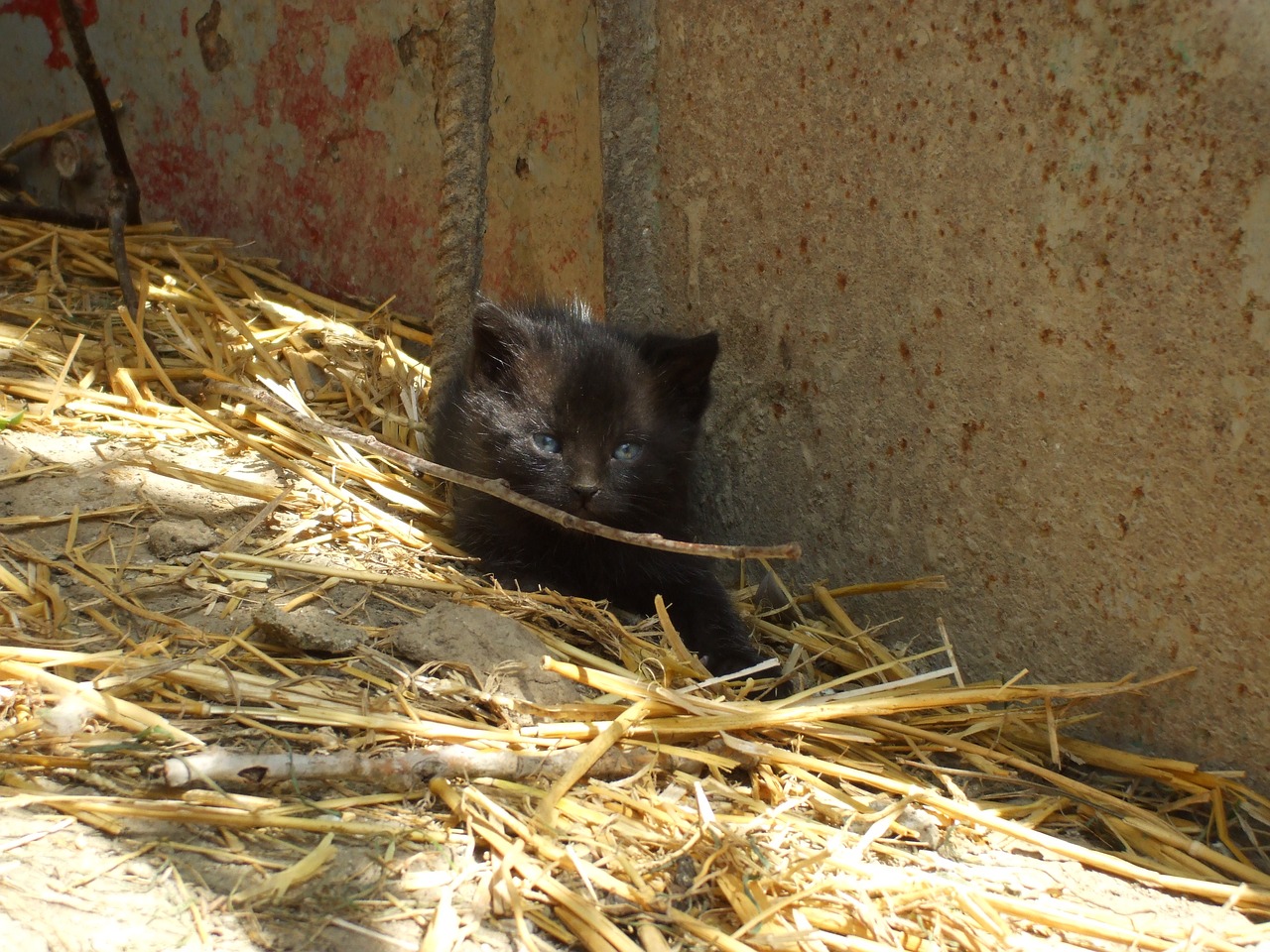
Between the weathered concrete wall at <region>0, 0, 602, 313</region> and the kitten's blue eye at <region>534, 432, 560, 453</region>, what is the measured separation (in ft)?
3.16

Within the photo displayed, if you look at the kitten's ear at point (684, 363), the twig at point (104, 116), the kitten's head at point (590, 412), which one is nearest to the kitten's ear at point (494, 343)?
the kitten's head at point (590, 412)

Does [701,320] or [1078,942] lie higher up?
[701,320]

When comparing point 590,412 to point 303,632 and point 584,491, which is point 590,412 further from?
point 303,632

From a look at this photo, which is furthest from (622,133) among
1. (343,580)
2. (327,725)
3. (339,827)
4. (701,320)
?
(339,827)

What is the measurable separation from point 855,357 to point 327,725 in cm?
175

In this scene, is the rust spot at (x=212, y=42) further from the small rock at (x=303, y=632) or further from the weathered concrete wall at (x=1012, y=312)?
the small rock at (x=303, y=632)

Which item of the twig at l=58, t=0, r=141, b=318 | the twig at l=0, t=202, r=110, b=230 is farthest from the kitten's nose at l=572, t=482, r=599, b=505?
the twig at l=0, t=202, r=110, b=230

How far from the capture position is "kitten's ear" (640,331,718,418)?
340cm

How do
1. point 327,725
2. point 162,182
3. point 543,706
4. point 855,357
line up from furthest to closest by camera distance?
1. point 162,182
2. point 855,357
3. point 543,706
4. point 327,725

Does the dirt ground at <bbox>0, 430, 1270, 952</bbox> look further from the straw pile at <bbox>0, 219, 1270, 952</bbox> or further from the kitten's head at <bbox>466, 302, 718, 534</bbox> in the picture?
the kitten's head at <bbox>466, 302, 718, 534</bbox>

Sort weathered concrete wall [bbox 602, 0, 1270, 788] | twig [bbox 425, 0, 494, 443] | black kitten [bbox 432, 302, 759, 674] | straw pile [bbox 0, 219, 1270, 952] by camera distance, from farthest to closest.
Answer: twig [bbox 425, 0, 494, 443] → black kitten [bbox 432, 302, 759, 674] → weathered concrete wall [bbox 602, 0, 1270, 788] → straw pile [bbox 0, 219, 1270, 952]

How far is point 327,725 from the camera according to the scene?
2.25 metres

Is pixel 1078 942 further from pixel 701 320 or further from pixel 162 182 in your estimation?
pixel 162 182

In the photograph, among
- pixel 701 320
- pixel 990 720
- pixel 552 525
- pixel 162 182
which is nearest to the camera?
pixel 990 720
